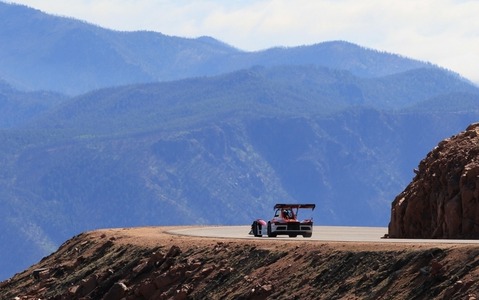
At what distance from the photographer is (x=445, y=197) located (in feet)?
186

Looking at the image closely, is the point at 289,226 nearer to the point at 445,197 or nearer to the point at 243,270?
the point at 445,197

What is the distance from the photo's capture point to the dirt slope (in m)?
40.4

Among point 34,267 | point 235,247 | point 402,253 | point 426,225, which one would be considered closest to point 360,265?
point 402,253

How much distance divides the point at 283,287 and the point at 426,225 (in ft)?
47.8

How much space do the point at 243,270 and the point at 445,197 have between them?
10654 millimetres

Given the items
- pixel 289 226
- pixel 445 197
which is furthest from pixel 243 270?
pixel 445 197

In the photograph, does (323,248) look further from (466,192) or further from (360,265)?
(466,192)

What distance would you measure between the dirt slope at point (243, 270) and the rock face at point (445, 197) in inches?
244

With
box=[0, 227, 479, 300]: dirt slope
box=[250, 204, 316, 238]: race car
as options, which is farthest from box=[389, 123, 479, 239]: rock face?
box=[0, 227, 479, 300]: dirt slope

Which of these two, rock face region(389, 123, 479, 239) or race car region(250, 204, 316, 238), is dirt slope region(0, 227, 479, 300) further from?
rock face region(389, 123, 479, 239)

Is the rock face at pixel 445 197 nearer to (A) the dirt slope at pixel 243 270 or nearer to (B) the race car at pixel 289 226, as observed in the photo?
(B) the race car at pixel 289 226

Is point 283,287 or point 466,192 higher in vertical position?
point 466,192

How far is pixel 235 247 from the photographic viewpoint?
173 feet

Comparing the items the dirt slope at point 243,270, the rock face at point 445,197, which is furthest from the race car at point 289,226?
the rock face at point 445,197
